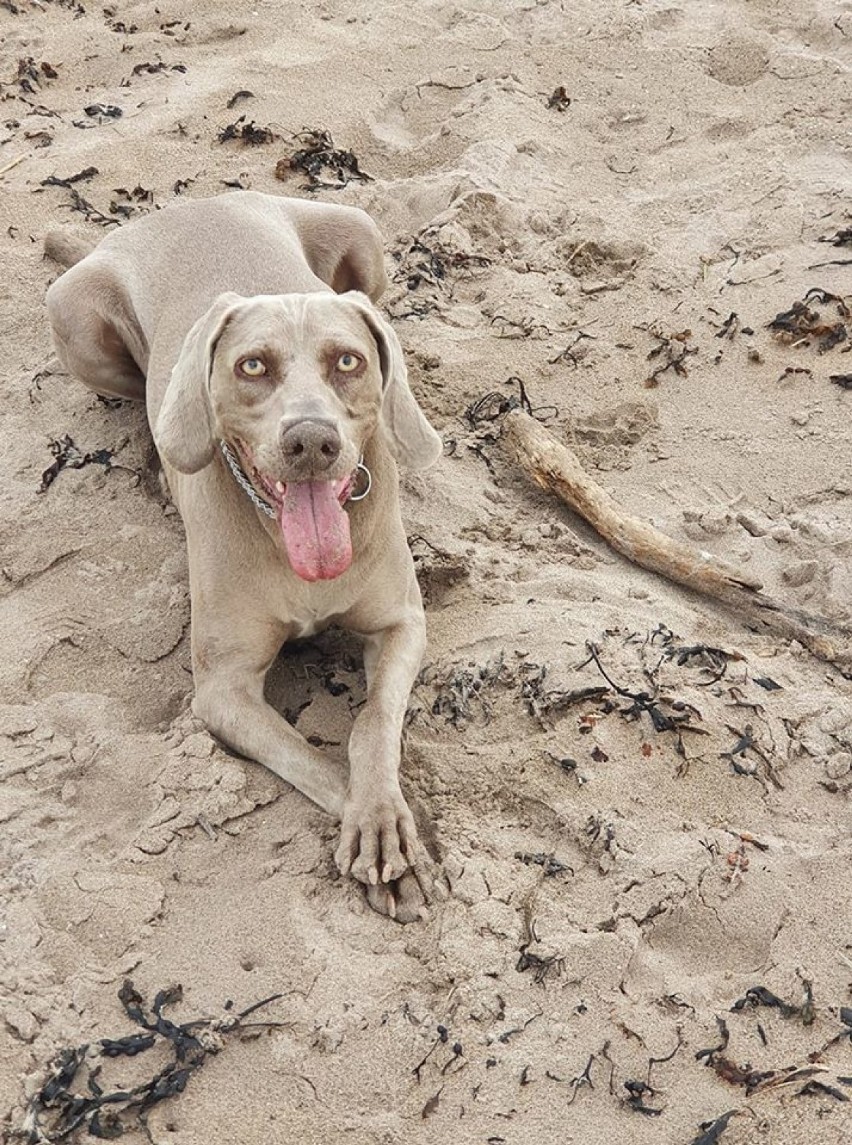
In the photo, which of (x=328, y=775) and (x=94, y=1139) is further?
(x=328, y=775)

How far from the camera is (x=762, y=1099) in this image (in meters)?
2.70

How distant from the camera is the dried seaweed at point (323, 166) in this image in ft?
19.8

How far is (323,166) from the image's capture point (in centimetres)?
611

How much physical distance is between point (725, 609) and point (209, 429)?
1.52 m

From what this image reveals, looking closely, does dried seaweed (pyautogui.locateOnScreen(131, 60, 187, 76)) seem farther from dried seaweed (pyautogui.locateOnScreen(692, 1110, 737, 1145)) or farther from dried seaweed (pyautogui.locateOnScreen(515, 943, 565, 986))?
dried seaweed (pyautogui.locateOnScreen(692, 1110, 737, 1145))

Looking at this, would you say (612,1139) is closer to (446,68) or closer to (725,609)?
(725,609)

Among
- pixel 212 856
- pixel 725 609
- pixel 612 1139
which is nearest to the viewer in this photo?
pixel 612 1139

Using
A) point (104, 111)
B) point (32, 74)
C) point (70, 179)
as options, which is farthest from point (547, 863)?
point (32, 74)

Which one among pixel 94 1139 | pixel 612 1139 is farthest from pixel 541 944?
pixel 94 1139

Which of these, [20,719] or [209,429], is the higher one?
[209,429]

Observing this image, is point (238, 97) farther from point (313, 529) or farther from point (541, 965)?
point (541, 965)

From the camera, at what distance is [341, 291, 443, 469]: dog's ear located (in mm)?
3549

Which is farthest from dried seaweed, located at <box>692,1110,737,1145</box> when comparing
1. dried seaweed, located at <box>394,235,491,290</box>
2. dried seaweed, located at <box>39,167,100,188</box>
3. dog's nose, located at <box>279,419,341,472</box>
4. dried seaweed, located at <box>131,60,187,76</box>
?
dried seaweed, located at <box>131,60,187,76</box>

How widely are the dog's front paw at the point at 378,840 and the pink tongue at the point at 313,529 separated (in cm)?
54
